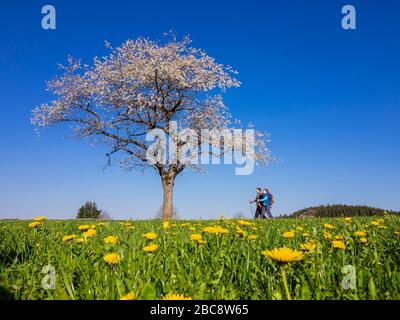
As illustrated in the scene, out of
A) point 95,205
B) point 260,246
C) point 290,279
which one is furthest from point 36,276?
point 95,205

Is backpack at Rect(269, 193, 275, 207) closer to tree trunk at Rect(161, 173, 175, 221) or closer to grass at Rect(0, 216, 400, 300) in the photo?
tree trunk at Rect(161, 173, 175, 221)

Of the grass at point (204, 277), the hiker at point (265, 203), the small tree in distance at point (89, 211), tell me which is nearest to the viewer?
the grass at point (204, 277)

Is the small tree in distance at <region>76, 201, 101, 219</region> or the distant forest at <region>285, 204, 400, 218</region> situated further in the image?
the small tree in distance at <region>76, 201, 101, 219</region>

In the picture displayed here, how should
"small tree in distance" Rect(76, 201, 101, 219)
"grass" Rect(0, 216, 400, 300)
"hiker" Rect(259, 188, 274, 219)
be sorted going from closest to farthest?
"grass" Rect(0, 216, 400, 300)
"hiker" Rect(259, 188, 274, 219)
"small tree in distance" Rect(76, 201, 101, 219)

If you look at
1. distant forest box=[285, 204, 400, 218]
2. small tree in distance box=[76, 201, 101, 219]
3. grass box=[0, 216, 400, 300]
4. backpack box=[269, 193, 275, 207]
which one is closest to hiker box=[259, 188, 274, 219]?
backpack box=[269, 193, 275, 207]

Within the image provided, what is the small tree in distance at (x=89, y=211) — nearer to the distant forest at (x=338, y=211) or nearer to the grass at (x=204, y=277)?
the distant forest at (x=338, y=211)

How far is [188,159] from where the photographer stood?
20062 millimetres

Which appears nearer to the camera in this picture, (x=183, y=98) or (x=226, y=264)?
(x=226, y=264)

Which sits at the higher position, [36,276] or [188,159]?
[188,159]

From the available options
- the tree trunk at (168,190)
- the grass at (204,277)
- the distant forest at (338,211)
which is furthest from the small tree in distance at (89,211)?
the grass at (204,277)

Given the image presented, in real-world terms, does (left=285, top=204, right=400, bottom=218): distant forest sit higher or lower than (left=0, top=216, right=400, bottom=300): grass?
lower

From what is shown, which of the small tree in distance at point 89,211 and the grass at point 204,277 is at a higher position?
the grass at point 204,277
